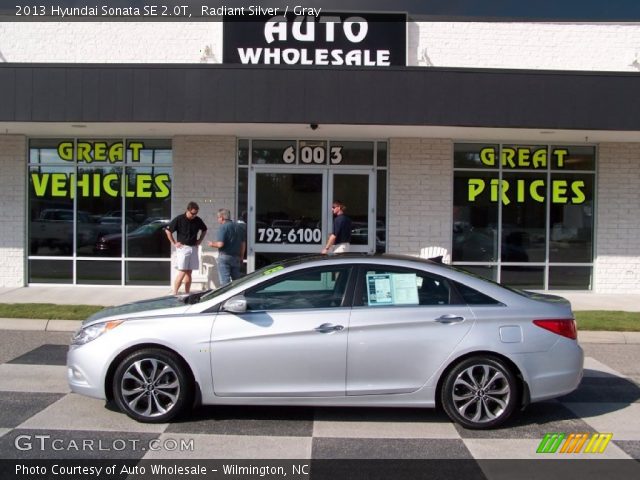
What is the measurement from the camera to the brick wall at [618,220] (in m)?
13.6

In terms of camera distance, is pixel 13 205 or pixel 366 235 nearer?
pixel 366 235

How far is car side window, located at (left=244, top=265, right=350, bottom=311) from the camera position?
18.3ft

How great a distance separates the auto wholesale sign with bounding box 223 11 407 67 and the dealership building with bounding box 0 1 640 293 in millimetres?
29

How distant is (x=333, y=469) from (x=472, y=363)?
155 centimetres

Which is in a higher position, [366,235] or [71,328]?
[366,235]

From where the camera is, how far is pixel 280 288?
571 centimetres

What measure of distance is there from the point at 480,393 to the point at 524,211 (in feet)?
29.6

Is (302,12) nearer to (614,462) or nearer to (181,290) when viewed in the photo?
(181,290)

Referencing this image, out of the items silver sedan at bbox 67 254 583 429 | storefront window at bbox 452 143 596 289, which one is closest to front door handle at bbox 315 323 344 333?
silver sedan at bbox 67 254 583 429

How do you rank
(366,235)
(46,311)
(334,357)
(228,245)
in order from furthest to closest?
(366,235) < (228,245) < (46,311) < (334,357)

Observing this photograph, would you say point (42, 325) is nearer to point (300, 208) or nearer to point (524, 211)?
point (300, 208)

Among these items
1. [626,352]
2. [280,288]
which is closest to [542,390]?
[280,288]

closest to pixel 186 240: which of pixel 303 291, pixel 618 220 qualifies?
pixel 303 291

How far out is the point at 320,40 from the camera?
13.3 metres
